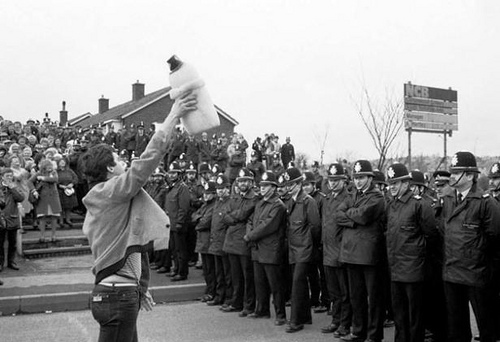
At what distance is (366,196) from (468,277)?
187cm

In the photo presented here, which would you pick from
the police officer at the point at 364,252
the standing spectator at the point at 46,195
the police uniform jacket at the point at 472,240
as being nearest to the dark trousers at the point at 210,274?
the police officer at the point at 364,252

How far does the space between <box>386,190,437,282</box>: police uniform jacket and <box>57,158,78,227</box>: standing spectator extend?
10961 millimetres

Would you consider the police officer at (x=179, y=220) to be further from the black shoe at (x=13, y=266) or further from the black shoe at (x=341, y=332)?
the black shoe at (x=341, y=332)

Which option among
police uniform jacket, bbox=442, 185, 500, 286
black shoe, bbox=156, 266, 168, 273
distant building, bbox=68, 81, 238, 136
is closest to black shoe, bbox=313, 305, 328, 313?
police uniform jacket, bbox=442, 185, 500, 286

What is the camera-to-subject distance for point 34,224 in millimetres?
16328

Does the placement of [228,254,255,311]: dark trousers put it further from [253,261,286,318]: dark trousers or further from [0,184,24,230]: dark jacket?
[0,184,24,230]: dark jacket

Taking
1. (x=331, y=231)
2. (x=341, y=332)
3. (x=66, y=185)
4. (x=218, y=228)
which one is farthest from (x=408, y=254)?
(x=66, y=185)

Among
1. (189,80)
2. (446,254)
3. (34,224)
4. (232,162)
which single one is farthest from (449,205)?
(232,162)

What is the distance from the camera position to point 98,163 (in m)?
3.88

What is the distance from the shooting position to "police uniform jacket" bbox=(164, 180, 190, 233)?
1209 centimetres

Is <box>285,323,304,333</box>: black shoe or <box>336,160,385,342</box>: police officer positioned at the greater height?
<box>336,160,385,342</box>: police officer

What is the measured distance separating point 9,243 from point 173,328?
5821 millimetres

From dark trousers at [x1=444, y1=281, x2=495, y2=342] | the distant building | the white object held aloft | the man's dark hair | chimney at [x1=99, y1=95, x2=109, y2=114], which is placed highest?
chimney at [x1=99, y1=95, x2=109, y2=114]

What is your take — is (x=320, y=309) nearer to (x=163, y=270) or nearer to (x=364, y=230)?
(x=364, y=230)
